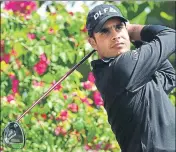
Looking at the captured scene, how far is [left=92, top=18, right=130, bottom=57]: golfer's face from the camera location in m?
2.85

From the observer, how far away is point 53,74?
502cm

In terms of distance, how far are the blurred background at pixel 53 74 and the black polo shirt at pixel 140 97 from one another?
2.08m

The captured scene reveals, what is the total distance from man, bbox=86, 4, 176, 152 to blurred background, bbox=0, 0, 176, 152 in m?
2.04

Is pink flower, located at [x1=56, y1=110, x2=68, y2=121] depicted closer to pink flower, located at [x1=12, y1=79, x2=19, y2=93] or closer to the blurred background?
the blurred background

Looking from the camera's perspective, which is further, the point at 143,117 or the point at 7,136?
the point at 7,136

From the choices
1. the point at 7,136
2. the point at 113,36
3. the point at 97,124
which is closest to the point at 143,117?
the point at 113,36

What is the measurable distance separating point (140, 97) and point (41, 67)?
242 cm

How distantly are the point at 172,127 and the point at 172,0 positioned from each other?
270 cm

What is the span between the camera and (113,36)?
2840 mm

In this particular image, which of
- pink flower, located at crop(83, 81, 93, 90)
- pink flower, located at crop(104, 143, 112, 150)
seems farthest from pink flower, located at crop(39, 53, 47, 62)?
pink flower, located at crop(104, 143, 112, 150)

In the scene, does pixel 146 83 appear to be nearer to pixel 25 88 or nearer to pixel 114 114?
pixel 114 114

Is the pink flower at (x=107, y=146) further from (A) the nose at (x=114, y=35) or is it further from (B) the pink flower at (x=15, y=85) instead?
(A) the nose at (x=114, y=35)

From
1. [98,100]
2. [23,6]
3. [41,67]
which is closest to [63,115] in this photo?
[98,100]

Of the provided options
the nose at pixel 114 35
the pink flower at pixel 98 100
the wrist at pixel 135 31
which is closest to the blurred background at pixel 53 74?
the pink flower at pixel 98 100
